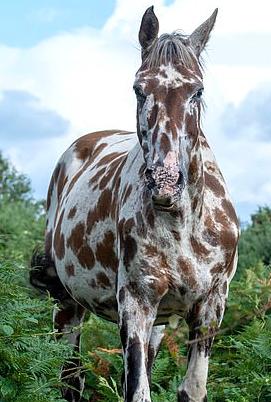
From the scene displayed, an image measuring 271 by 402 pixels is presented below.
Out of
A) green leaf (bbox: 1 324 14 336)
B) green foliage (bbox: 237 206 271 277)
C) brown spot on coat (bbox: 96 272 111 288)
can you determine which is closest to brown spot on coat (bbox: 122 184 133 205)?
brown spot on coat (bbox: 96 272 111 288)

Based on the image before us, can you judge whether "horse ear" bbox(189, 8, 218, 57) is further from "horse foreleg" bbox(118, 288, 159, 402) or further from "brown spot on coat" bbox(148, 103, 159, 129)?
"horse foreleg" bbox(118, 288, 159, 402)

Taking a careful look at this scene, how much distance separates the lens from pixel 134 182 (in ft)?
18.9

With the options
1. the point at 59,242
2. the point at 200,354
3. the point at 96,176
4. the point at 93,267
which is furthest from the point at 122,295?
the point at 59,242

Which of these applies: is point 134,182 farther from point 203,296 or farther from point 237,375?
point 237,375

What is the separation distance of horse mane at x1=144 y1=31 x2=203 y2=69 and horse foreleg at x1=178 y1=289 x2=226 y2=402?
152cm

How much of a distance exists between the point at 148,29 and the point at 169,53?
13.0 inches

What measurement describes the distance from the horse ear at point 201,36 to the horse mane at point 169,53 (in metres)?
0.14

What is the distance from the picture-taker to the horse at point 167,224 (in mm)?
5129

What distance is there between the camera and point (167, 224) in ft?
17.9

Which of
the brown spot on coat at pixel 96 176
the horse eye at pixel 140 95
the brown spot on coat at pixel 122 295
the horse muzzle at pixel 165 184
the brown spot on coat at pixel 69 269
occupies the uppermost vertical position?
the horse eye at pixel 140 95

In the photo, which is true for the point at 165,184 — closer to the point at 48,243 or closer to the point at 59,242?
the point at 59,242

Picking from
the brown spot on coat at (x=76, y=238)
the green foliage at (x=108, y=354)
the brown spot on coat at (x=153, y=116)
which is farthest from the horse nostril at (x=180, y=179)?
the brown spot on coat at (x=76, y=238)

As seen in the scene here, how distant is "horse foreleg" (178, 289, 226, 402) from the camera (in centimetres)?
564

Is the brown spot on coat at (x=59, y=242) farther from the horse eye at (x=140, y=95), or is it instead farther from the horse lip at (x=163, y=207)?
the horse eye at (x=140, y=95)
